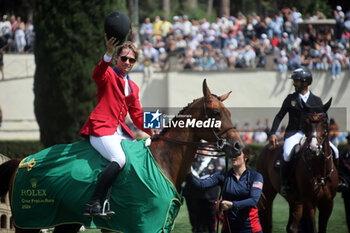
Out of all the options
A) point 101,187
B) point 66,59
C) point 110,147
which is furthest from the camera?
point 66,59

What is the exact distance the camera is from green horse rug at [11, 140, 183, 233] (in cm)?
580

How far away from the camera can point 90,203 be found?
18.9ft

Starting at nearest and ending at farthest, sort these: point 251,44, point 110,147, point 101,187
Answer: point 101,187 → point 110,147 → point 251,44

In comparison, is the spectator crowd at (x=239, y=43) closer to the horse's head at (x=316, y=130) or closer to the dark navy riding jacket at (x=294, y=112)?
the dark navy riding jacket at (x=294, y=112)

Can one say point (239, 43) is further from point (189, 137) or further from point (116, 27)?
point (116, 27)

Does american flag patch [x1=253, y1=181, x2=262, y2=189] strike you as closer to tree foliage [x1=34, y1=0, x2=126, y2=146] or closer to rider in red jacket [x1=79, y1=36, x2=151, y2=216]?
rider in red jacket [x1=79, y1=36, x2=151, y2=216]

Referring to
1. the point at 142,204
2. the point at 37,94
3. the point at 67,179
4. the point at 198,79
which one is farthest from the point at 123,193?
the point at 198,79

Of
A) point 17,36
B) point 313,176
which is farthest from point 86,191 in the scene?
point 17,36

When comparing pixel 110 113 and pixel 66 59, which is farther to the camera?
pixel 66 59

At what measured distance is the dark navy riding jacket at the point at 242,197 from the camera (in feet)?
18.9

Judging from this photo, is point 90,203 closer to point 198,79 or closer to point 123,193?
point 123,193

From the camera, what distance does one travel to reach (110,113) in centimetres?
600

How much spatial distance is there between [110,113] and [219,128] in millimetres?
1144

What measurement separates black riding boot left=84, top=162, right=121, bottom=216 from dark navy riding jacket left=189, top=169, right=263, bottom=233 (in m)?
0.87
